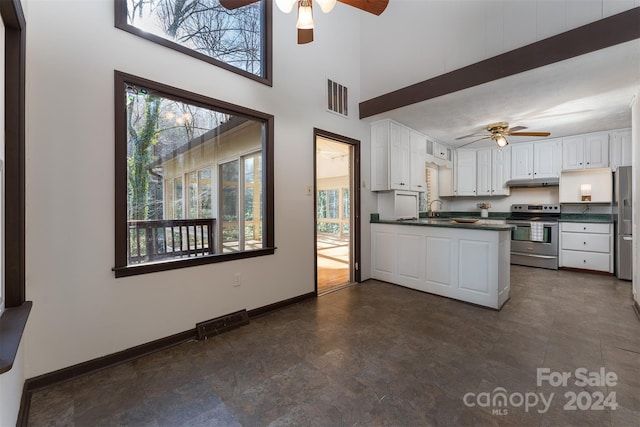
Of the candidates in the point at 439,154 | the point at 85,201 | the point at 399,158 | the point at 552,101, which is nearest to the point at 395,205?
the point at 399,158

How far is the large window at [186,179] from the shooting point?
2.04 m

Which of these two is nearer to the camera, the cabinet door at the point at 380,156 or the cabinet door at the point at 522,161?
the cabinet door at the point at 380,156

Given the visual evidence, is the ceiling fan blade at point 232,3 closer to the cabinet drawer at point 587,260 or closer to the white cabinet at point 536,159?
the white cabinet at point 536,159

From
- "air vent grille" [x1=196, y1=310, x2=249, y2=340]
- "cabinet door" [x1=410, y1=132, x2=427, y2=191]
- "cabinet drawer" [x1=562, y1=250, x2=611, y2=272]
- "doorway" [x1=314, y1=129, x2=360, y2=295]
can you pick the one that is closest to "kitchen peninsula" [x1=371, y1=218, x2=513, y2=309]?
"doorway" [x1=314, y1=129, x2=360, y2=295]

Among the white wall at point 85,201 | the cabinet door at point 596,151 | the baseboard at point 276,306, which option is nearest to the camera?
the white wall at point 85,201

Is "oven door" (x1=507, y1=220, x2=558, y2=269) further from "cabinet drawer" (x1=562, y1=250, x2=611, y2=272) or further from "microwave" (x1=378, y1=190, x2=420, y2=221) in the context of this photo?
"microwave" (x1=378, y1=190, x2=420, y2=221)

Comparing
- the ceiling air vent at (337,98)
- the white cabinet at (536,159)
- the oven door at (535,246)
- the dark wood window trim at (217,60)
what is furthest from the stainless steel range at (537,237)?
the dark wood window trim at (217,60)

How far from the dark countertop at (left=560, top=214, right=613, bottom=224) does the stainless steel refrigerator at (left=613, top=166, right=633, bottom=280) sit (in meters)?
0.39

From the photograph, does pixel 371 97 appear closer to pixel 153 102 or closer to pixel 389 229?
pixel 389 229

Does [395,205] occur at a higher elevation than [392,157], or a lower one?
lower

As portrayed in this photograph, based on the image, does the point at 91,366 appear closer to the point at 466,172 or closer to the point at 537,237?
the point at 537,237

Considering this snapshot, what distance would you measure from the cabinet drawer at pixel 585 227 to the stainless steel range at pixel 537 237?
0.48 ft

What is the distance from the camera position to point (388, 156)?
3936 millimetres

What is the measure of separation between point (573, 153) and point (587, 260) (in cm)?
187
